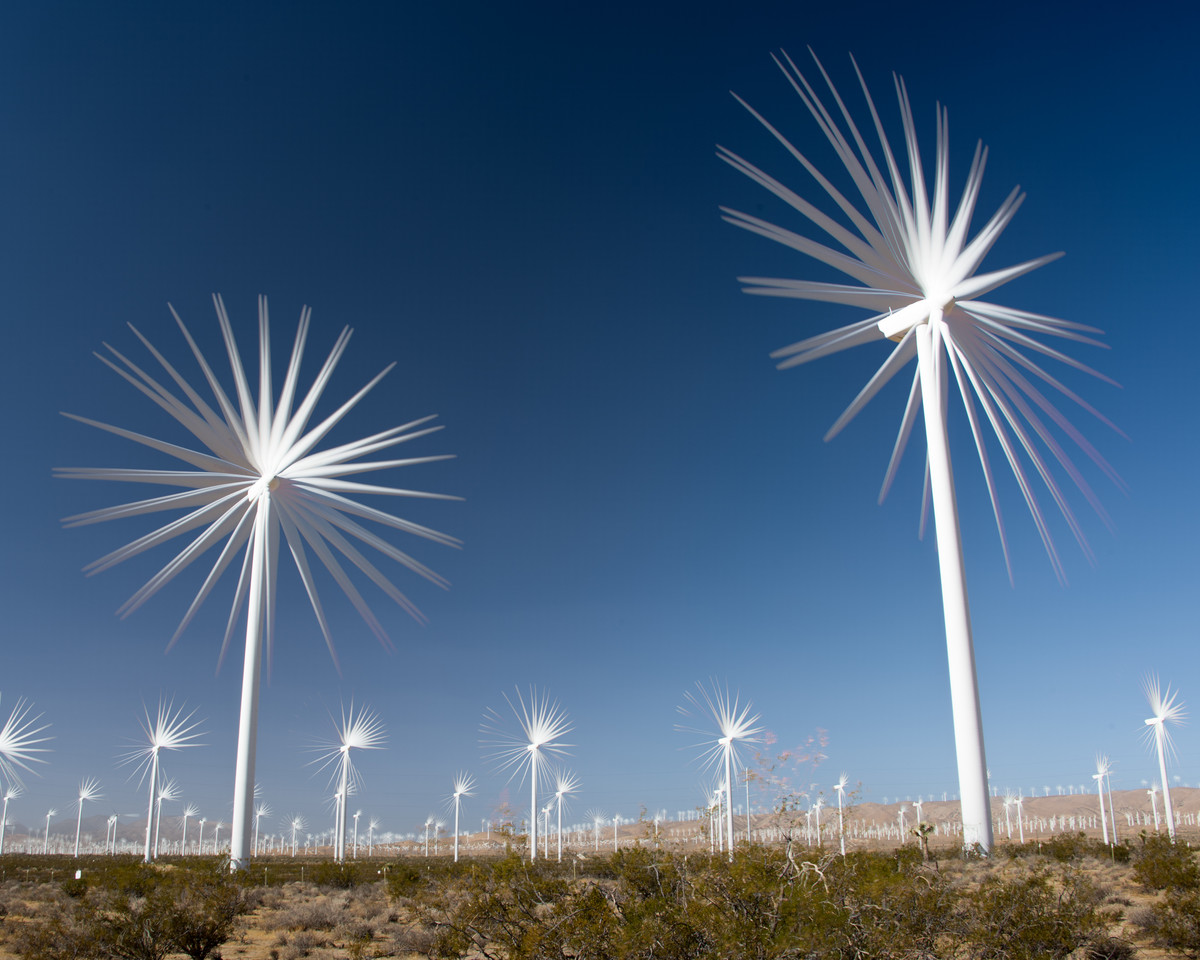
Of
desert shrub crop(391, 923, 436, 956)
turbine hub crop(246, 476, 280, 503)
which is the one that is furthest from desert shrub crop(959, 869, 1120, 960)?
turbine hub crop(246, 476, 280, 503)

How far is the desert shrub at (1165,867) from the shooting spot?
632 inches

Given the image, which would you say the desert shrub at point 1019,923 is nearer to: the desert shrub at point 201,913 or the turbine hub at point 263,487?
the desert shrub at point 201,913

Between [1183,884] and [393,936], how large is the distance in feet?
56.5

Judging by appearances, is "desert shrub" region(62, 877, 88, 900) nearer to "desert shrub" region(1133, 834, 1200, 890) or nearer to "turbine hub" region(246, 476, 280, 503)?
"turbine hub" region(246, 476, 280, 503)

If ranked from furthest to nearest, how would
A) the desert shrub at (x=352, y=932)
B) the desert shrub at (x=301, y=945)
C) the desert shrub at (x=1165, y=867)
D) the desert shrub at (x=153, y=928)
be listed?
the desert shrub at (x=352, y=932) → the desert shrub at (x=1165, y=867) → the desert shrub at (x=301, y=945) → the desert shrub at (x=153, y=928)

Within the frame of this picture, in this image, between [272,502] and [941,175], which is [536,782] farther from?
[941,175]

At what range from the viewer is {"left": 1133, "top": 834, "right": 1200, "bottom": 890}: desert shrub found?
16062 millimetres

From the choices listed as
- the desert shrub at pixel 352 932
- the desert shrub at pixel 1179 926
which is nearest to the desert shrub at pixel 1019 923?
the desert shrub at pixel 1179 926

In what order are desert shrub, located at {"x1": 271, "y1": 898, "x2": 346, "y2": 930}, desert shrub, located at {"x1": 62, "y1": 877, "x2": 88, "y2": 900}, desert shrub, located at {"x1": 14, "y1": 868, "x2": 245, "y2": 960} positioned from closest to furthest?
desert shrub, located at {"x1": 14, "y1": 868, "x2": 245, "y2": 960}, desert shrub, located at {"x1": 271, "y1": 898, "x2": 346, "y2": 930}, desert shrub, located at {"x1": 62, "y1": 877, "x2": 88, "y2": 900}

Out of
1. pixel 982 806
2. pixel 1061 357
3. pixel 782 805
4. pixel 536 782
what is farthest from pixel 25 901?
pixel 536 782

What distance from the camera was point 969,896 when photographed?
9.84 m

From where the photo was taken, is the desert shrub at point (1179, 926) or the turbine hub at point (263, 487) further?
the turbine hub at point (263, 487)

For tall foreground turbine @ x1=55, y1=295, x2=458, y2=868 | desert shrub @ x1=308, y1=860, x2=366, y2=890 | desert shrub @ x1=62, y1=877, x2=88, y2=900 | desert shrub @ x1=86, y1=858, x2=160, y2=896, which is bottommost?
desert shrub @ x1=308, y1=860, x2=366, y2=890

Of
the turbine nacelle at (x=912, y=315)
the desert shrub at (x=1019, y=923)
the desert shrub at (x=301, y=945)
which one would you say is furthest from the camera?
the turbine nacelle at (x=912, y=315)
